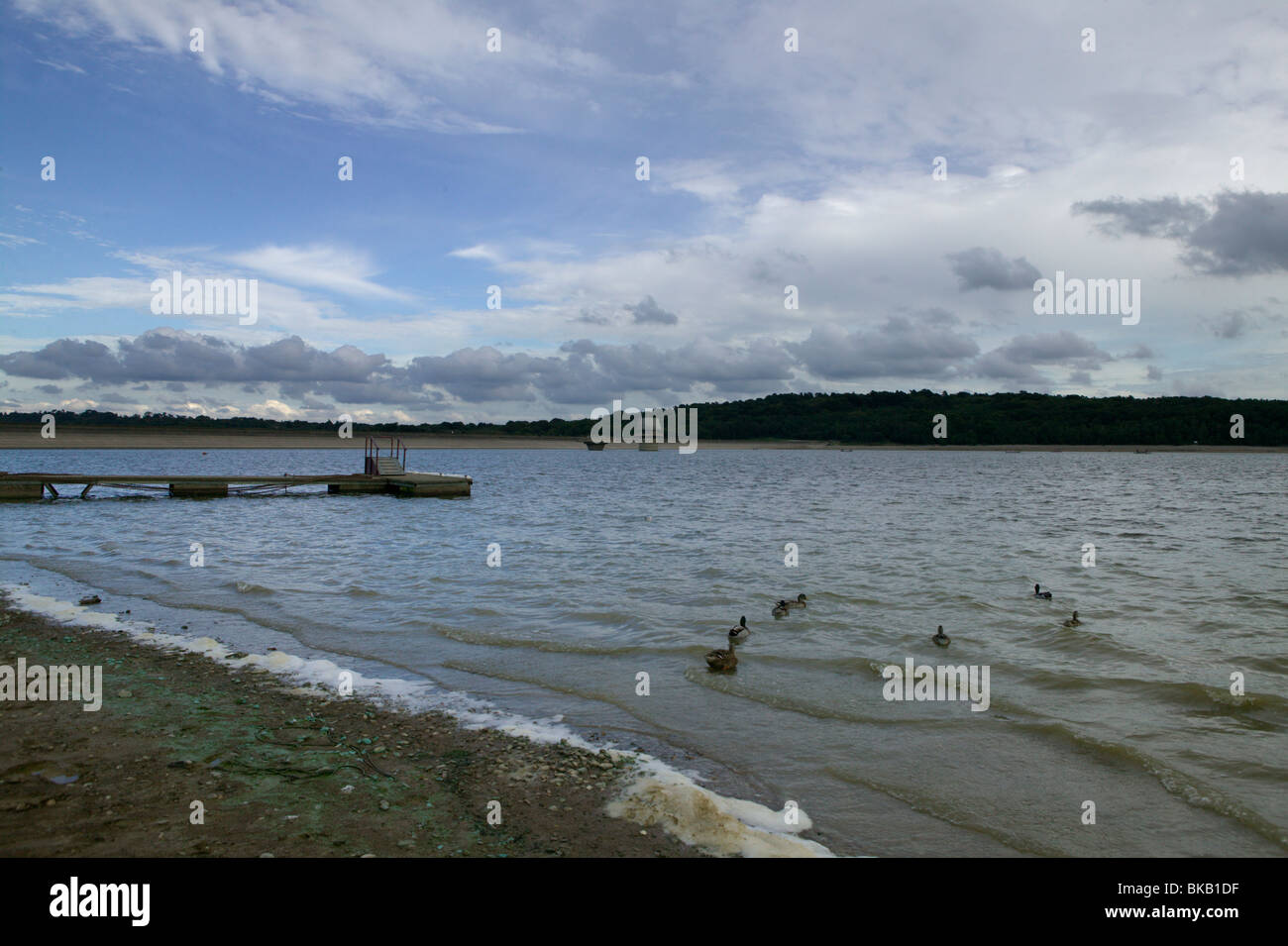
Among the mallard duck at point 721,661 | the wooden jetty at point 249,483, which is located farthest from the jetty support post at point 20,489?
the mallard duck at point 721,661

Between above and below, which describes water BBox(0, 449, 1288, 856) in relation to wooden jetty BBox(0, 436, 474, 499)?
below

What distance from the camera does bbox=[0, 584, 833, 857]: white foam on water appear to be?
5.73 m

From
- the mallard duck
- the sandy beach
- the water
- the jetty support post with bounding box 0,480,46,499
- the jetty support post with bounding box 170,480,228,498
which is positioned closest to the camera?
the sandy beach

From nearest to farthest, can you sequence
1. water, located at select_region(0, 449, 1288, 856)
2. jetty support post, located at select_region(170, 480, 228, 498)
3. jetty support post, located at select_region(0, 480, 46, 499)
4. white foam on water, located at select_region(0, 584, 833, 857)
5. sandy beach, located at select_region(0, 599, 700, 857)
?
sandy beach, located at select_region(0, 599, 700, 857) < white foam on water, located at select_region(0, 584, 833, 857) < water, located at select_region(0, 449, 1288, 856) < jetty support post, located at select_region(0, 480, 46, 499) < jetty support post, located at select_region(170, 480, 228, 498)

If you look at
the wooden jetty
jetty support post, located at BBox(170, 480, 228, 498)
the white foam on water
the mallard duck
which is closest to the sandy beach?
the white foam on water

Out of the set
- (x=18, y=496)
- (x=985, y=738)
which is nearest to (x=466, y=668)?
(x=985, y=738)

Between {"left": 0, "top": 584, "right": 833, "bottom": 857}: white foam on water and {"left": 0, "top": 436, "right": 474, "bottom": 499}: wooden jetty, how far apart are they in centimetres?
3158

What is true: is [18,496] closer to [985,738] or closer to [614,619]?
[614,619]

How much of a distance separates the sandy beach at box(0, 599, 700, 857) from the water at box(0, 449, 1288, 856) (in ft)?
4.93

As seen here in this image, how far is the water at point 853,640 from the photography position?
270 inches

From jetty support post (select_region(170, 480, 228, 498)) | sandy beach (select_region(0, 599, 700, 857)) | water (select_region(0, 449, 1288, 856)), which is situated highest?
jetty support post (select_region(170, 480, 228, 498))

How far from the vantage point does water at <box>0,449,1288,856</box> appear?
6852mm

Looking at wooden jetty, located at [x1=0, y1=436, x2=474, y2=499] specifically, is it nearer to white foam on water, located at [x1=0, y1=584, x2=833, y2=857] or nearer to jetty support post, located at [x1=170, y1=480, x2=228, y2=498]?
jetty support post, located at [x1=170, y1=480, x2=228, y2=498]

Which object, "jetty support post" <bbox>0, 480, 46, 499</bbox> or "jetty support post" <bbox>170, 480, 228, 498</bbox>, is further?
"jetty support post" <bbox>170, 480, 228, 498</bbox>
